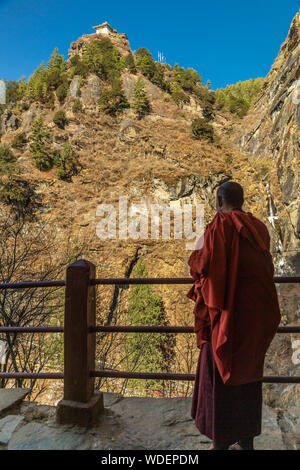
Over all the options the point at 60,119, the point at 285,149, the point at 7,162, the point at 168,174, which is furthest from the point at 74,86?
the point at 285,149

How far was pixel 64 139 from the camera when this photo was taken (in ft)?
84.5

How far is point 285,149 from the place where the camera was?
17.1 metres

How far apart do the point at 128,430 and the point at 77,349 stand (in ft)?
2.22

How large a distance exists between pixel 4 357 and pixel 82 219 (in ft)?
48.6

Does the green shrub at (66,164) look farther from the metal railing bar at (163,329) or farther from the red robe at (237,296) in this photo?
the red robe at (237,296)

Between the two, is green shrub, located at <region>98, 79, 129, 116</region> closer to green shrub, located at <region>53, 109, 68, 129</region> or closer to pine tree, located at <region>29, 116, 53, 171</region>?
green shrub, located at <region>53, 109, 68, 129</region>

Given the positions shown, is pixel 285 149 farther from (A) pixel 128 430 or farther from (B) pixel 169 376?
(A) pixel 128 430

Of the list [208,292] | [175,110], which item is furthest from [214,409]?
[175,110]

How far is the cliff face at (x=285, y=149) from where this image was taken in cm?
1522

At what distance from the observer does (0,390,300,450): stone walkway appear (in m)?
1.81

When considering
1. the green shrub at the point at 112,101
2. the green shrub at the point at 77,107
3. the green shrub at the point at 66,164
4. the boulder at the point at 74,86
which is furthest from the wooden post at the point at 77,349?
the boulder at the point at 74,86

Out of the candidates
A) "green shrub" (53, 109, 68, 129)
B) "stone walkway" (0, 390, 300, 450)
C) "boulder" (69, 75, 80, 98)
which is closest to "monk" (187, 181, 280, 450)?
"stone walkway" (0, 390, 300, 450)

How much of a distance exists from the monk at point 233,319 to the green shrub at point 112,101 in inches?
1154

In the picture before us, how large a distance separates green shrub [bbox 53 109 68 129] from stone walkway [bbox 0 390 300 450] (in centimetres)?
2827
